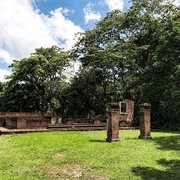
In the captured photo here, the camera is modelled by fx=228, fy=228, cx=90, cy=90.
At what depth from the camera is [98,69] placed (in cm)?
2414

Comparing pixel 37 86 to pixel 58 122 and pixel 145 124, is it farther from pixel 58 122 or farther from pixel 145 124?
pixel 145 124

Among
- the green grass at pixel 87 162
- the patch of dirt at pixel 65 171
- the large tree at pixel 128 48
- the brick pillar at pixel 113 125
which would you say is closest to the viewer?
the patch of dirt at pixel 65 171

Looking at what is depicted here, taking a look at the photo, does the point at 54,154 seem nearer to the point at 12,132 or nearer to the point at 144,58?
the point at 12,132

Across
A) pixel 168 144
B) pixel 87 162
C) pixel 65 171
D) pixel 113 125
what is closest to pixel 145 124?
pixel 168 144

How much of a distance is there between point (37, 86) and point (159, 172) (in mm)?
22190

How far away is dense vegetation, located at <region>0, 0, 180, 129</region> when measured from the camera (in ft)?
72.6

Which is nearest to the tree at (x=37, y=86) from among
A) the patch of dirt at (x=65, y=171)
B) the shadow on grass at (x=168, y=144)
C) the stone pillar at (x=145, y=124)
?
the stone pillar at (x=145, y=124)

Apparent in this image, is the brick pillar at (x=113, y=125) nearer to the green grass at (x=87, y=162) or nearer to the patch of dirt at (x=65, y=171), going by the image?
the green grass at (x=87, y=162)

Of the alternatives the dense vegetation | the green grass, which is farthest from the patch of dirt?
the dense vegetation

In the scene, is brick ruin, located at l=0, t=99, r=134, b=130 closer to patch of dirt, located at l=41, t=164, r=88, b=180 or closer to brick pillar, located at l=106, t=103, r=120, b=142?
brick pillar, located at l=106, t=103, r=120, b=142

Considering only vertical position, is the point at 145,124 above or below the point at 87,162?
above

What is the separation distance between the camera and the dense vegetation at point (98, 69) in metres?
22.1

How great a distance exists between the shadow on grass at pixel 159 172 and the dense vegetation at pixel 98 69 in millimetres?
14102

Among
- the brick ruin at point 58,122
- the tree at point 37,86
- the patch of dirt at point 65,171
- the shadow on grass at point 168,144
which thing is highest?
the tree at point 37,86
